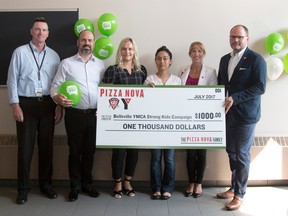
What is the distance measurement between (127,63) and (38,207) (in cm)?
166

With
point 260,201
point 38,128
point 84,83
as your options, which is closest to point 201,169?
point 260,201

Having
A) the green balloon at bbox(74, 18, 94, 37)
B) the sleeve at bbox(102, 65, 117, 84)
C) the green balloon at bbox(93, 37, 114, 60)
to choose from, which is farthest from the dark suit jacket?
the green balloon at bbox(74, 18, 94, 37)

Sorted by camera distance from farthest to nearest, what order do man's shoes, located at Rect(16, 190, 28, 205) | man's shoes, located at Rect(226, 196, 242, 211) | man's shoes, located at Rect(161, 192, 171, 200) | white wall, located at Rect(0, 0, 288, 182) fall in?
white wall, located at Rect(0, 0, 288, 182)
man's shoes, located at Rect(161, 192, 171, 200)
man's shoes, located at Rect(16, 190, 28, 205)
man's shoes, located at Rect(226, 196, 242, 211)

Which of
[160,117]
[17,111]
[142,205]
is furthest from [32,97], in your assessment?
[142,205]

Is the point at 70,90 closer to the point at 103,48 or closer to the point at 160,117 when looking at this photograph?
the point at 103,48

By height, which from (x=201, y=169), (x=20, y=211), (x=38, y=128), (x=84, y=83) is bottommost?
(x=20, y=211)

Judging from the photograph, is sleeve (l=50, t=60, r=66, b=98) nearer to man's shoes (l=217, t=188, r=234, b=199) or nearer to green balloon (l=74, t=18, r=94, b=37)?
green balloon (l=74, t=18, r=94, b=37)

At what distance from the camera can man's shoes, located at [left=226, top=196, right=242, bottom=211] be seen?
9.58 feet

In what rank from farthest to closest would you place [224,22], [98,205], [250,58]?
[224,22] < [98,205] < [250,58]

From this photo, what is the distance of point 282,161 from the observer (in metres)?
3.45

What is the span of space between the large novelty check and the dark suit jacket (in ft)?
0.58

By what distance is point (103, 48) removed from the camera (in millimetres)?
3223

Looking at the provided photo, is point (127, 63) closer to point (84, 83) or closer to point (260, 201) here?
point (84, 83)

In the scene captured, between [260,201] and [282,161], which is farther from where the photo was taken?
[282,161]
